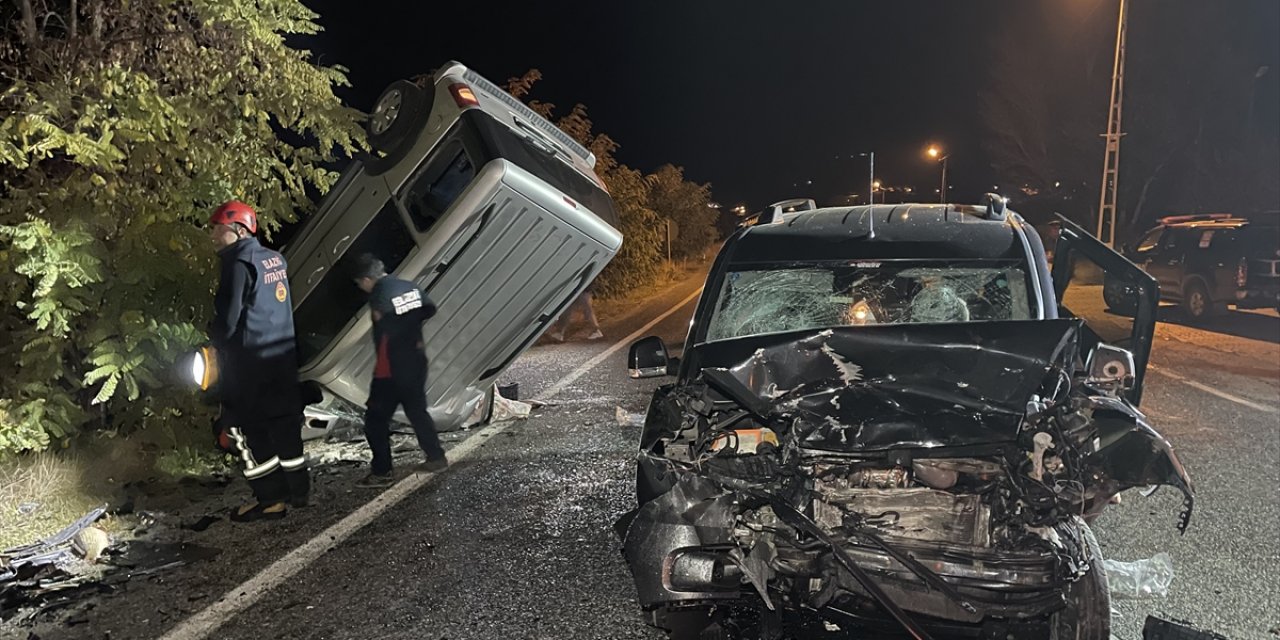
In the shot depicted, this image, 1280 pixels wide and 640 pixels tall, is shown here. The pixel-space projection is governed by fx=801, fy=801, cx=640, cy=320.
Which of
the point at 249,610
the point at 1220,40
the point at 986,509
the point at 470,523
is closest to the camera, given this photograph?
the point at 986,509

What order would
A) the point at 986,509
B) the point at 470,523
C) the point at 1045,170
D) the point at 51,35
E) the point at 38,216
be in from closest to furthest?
the point at 986,509
the point at 470,523
the point at 38,216
the point at 51,35
the point at 1045,170

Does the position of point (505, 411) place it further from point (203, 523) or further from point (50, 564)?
point (50, 564)

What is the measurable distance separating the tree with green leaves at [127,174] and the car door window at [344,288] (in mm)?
717

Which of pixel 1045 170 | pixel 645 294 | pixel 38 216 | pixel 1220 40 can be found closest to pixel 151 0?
pixel 38 216

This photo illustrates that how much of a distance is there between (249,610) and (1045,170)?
135ft

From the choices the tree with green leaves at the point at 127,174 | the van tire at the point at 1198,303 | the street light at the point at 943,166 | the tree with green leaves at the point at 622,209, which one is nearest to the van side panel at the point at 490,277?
the tree with green leaves at the point at 127,174

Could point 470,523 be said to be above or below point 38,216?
below

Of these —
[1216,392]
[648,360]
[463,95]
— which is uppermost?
[463,95]

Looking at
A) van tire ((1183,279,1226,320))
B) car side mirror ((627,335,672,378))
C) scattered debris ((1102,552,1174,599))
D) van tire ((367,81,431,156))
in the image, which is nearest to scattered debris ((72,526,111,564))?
van tire ((367,81,431,156))

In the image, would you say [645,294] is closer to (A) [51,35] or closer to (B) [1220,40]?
(A) [51,35]

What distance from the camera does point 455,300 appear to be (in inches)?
212

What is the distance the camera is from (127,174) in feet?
18.1

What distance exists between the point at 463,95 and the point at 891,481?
3775 millimetres

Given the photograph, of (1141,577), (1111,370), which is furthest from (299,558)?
(1141,577)
